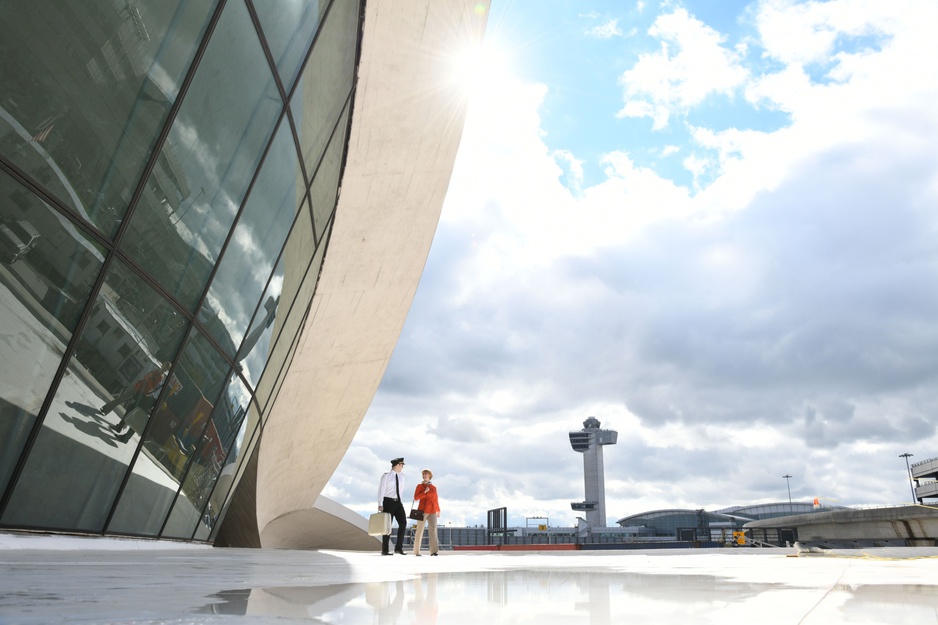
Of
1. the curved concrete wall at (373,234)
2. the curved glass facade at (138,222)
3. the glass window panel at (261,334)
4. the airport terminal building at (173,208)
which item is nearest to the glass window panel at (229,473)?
the airport terminal building at (173,208)

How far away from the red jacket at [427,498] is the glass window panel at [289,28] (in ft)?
21.2

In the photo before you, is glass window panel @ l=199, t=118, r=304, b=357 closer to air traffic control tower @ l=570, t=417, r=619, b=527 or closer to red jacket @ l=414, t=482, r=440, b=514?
red jacket @ l=414, t=482, r=440, b=514

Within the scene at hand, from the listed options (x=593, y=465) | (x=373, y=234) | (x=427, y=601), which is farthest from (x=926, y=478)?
(x=427, y=601)

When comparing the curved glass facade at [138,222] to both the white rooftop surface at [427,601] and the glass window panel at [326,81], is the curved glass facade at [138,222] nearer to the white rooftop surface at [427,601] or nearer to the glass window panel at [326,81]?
the glass window panel at [326,81]

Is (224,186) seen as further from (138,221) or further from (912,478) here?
(912,478)

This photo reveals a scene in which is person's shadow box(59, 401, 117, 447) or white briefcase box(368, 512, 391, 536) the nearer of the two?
person's shadow box(59, 401, 117, 447)

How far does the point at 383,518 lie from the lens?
9.66m

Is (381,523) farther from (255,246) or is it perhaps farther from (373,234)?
(373,234)

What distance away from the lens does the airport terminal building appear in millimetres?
4699

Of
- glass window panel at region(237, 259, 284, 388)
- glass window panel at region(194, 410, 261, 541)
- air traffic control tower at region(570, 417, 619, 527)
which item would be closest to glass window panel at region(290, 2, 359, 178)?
glass window panel at region(237, 259, 284, 388)

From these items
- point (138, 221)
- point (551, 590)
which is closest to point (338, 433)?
point (138, 221)

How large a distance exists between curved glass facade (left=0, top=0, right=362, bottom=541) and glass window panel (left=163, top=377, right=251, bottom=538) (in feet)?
0.26

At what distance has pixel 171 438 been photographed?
24.0 feet

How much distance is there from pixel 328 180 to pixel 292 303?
79.1 inches
